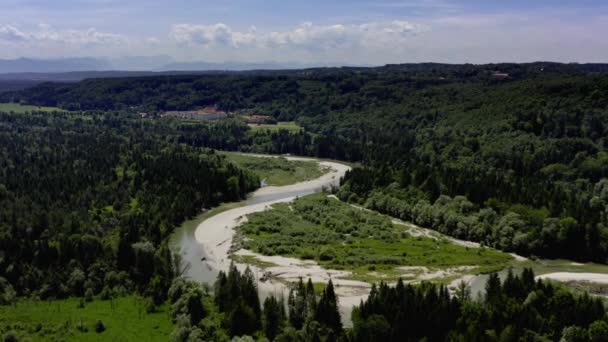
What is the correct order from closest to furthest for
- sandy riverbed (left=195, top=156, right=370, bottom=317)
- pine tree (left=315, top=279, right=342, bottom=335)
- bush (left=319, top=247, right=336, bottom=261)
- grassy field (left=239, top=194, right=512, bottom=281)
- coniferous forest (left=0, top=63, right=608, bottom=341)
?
coniferous forest (left=0, top=63, right=608, bottom=341), pine tree (left=315, top=279, right=342, bottom=335), sandy riverbed (left=195, top=156, right=370, bottom=317), grassy field (left=239, top=194, right=512, bottom=281), bush (left=319, top=247, right=336, bottom=261)

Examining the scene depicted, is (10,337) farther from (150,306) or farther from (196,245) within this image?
(196,245)

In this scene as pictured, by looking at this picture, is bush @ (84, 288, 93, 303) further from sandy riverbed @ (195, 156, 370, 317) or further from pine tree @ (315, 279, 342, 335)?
pine tree @ (315, 279, 342, 335)

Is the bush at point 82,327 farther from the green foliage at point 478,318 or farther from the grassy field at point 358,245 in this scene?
the grassy field at point 358,245

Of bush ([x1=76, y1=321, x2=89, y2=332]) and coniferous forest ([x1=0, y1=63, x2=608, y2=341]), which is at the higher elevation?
coniferous forest ([x1=0, y1=63, x2=608, y2=341])

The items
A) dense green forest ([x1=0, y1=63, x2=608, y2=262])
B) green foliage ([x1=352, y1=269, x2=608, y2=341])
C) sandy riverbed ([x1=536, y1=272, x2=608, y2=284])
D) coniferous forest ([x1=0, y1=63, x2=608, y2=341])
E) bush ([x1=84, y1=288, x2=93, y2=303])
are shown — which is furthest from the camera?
dense green forest ([x1=0, y1=63, x2=608, y2=262])

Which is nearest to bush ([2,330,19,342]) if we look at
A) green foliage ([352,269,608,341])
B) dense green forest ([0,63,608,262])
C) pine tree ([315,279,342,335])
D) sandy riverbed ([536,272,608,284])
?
pine tree ([315,279,342,335])

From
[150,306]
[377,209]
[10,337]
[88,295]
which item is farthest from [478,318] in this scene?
[377,209]

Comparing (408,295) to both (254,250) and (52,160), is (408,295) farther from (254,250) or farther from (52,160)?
(52,160)
